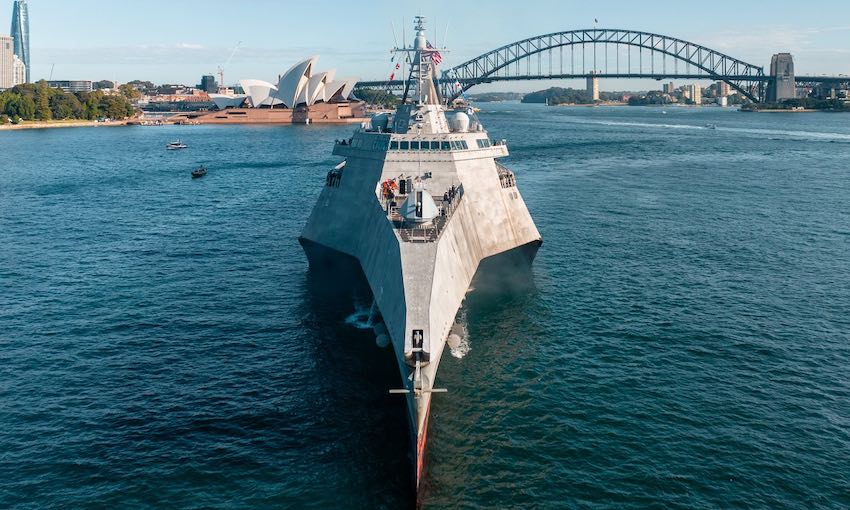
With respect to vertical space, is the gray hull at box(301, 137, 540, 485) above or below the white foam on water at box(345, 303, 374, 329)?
above

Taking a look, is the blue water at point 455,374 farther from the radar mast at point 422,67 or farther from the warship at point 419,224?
the radar mast at point 422,67

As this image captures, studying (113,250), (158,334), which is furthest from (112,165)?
(158,334)

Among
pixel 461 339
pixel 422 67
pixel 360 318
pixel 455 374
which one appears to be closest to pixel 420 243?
pixel 455 374

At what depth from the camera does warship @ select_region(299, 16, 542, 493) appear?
31.2m

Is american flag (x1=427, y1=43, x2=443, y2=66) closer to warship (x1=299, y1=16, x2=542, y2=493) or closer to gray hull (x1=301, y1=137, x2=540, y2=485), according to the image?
warship (x1=299, y1=16, x2=542, y2=493)

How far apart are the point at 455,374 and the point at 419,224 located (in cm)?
870

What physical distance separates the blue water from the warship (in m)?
3.05

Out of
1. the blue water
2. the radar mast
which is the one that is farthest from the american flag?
the blue water

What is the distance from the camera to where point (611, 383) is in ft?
116

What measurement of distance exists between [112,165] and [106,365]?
107023 mm

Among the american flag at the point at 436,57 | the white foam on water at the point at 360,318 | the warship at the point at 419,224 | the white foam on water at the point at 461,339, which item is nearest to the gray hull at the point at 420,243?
the warship at the point at 419,224

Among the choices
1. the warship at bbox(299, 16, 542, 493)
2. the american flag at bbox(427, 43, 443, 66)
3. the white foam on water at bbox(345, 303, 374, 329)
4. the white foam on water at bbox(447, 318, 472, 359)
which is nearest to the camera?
the warship at bbox(299, 16, 542, 493)

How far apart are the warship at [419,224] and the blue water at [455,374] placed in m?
3.05

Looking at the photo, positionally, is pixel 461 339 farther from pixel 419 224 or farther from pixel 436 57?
pixel 436 57
